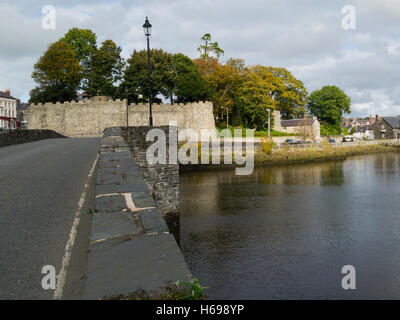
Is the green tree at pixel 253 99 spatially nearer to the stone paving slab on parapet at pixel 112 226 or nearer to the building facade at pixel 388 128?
the building facade at pixel 388 128

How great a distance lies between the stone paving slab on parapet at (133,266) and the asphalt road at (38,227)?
45 centimetres

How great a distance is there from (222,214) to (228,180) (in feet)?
52.6

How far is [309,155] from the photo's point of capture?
6038 cm

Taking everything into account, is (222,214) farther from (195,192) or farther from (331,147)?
(331,147)

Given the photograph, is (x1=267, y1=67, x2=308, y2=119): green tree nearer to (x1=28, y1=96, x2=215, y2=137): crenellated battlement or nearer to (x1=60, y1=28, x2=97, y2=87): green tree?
(x1=28, y1=96, x2=215, y2=137): crenellated battlement

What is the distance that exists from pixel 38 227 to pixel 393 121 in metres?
104

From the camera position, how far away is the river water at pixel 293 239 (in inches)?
547

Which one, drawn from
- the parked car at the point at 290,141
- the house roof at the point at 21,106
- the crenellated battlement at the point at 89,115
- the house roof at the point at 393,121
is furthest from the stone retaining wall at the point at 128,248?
the house roof at the point at 21,106

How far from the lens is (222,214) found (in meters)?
24.6

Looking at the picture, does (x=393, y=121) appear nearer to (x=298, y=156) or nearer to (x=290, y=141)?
(x=290, y=141)

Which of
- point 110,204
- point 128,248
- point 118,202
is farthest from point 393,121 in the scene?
point 128,248

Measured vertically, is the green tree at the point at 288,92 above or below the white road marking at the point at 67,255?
above

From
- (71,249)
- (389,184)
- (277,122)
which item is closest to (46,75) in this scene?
(277,122)

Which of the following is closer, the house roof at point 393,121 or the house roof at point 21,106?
the house roof at point 393,121
